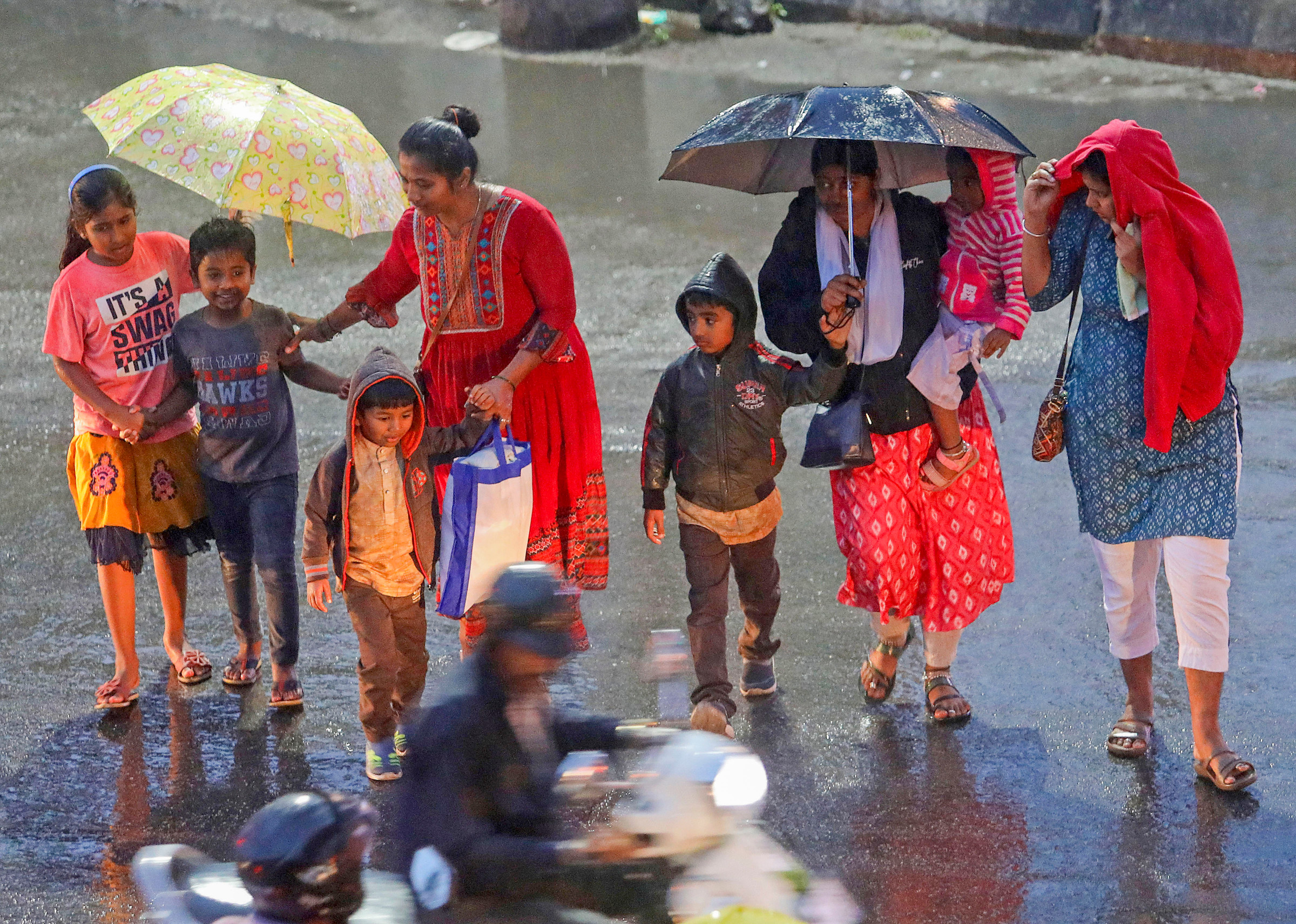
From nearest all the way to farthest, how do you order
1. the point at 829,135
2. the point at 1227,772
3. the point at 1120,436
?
1. the point at 829,135
2. the point at 1227,772
3. the point at 1120,436

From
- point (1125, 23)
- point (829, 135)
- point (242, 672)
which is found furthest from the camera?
point (1125, 23)

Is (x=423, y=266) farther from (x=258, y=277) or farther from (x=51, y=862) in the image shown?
(x=258, y=277)

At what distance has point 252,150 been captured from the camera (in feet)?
14.6

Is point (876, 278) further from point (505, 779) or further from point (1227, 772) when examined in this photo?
point (505, 779)

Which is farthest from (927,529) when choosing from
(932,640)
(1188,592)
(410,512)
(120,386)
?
(120,386)

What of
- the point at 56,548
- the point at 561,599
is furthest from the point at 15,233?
the point at 561,599

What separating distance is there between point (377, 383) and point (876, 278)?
5.06ft

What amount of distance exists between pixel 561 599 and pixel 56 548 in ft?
11.9

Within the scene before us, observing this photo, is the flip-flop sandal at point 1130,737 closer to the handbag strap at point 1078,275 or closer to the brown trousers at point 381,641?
the handbag strap at point 1078,275

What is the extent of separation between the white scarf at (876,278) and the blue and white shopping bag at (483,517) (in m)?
1.08

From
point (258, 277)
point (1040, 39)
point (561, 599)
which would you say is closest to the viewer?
point (561, 599)

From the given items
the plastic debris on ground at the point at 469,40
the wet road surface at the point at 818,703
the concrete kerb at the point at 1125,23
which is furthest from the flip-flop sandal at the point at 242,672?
the concrete kerb at the point at 1125,23

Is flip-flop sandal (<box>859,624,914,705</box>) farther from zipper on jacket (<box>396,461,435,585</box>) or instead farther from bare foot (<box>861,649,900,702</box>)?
zipper on jacket (<box>396,461,435,585</box>)

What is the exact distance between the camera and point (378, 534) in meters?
4.26
